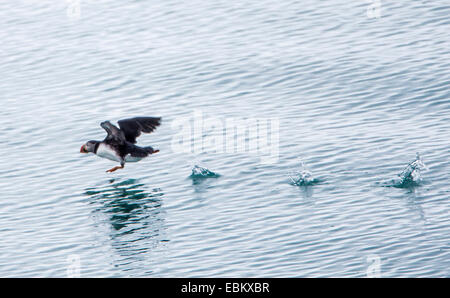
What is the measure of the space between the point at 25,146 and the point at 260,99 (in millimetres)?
8740

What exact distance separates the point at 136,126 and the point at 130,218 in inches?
98.8

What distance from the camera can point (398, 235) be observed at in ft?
64.8

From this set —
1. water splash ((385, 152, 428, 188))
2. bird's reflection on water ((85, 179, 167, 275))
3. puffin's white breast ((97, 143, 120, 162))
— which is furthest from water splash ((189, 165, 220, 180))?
water splash ((385, 152, 428, 188))

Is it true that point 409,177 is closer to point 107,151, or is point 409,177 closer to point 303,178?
point 303,178

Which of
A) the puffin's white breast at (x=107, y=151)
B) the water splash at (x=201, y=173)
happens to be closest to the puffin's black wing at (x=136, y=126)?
→ the puffin's white breast at (x=107, y=151)

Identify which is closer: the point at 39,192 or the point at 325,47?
the point at 39,192

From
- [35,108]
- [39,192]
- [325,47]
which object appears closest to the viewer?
[39,192]

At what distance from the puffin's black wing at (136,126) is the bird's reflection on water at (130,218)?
66.9 inches

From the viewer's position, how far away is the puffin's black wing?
23.3 meters

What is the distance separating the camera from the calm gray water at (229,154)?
19.8 metres

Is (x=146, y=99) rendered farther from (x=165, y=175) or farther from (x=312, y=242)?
(x=312, y=242)

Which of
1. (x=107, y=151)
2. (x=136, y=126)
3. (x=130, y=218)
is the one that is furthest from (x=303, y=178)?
(x=107, y=151)
